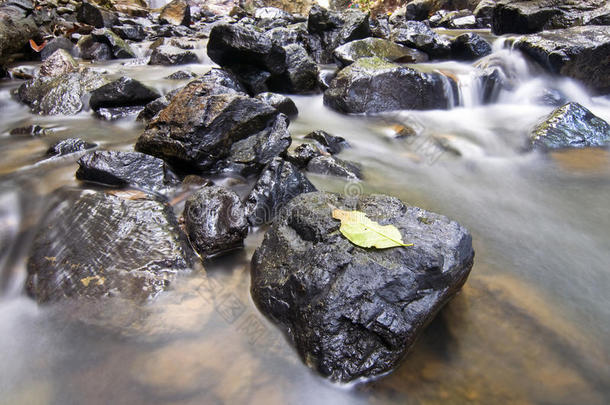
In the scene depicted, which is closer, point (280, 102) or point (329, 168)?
point (329, 168)

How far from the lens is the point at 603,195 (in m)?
4.19

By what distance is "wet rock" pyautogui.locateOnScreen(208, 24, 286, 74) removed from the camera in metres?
6.30

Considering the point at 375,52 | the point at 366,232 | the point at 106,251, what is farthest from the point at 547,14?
the point at 106,251

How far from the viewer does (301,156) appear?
14.1 feet

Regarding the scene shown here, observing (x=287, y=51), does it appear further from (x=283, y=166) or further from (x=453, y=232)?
(x=453, y=232)

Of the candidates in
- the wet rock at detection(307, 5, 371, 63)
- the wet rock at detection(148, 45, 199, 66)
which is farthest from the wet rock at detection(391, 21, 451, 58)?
the wet rock at detection(148, 45, 199, 66)

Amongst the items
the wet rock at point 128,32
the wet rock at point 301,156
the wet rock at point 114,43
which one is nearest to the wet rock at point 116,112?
the wet rock at point 301,156

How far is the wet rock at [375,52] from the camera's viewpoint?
26.8 feet

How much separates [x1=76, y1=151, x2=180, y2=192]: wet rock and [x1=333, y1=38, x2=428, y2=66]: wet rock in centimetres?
571

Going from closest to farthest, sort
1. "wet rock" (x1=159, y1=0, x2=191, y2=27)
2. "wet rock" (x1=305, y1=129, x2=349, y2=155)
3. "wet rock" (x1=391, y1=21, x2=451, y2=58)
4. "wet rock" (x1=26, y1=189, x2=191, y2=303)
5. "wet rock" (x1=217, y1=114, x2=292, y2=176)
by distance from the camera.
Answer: "wet rock" (x1=26, y1=189, x2=191, y2=303) → "wet rock" (x1=217, y1=114, x2=292, y2=176) → "wet rock" (x1=305, y1=129, x2=349, y2=155) → "wet rock" (x1=391, y1=21, x2=451, y2=58) → "wet rock" (x1=159, y1=0, x2=191, y2=27)

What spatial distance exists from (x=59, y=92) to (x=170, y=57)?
446 centimetres

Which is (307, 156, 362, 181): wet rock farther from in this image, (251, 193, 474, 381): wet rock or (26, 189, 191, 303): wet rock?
(26, 189, 191, 303): wet rock

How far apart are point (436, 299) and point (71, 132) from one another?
222 inches

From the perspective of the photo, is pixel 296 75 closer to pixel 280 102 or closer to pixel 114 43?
pixel 280 102
